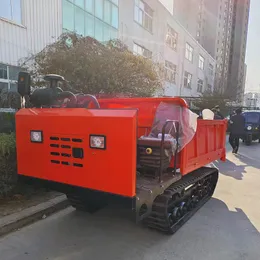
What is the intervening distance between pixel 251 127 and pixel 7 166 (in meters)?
14.0

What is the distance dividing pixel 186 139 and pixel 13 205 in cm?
289

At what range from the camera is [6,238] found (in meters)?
3.46

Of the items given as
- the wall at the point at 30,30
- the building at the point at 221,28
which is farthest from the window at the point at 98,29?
the building at the point at 221,28

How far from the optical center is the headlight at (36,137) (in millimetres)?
3275

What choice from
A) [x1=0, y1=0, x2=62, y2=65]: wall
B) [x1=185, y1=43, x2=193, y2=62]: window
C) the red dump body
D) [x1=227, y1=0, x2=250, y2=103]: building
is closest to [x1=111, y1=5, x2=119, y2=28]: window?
[x1=0, y1=0, x2=62, y2=65]: wall

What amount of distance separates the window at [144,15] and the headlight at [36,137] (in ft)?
57.9

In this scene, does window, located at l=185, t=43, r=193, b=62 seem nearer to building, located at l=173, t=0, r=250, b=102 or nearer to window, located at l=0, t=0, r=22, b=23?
window, located at l=0, t=0, r=22, b=23

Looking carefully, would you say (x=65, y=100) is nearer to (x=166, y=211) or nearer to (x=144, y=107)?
(x=144, y=107)

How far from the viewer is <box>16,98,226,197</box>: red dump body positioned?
2707 millimetres

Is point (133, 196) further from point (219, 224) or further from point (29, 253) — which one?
point (219, 224)

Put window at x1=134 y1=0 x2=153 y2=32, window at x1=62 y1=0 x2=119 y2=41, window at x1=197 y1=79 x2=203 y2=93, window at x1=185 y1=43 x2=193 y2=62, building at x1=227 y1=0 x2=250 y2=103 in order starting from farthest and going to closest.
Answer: building at x1=227 y1=0 x2=250 y2=103 → window at x1=197 y1=79 x2=203 y2=93 → window at x1=185 y1=43 x2=193 y2=62 → window at x1=134 y1=0 x2=153 y2=32 → window at x1=62 y1=0 x2=119 y2=41

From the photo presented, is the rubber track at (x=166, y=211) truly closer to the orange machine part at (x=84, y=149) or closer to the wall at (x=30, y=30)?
the orange machine part at (x=84, y=149)

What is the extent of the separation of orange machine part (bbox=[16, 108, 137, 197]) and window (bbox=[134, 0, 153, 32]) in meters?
17.7

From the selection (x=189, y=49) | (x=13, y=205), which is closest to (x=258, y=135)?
(x=13, y=205)
